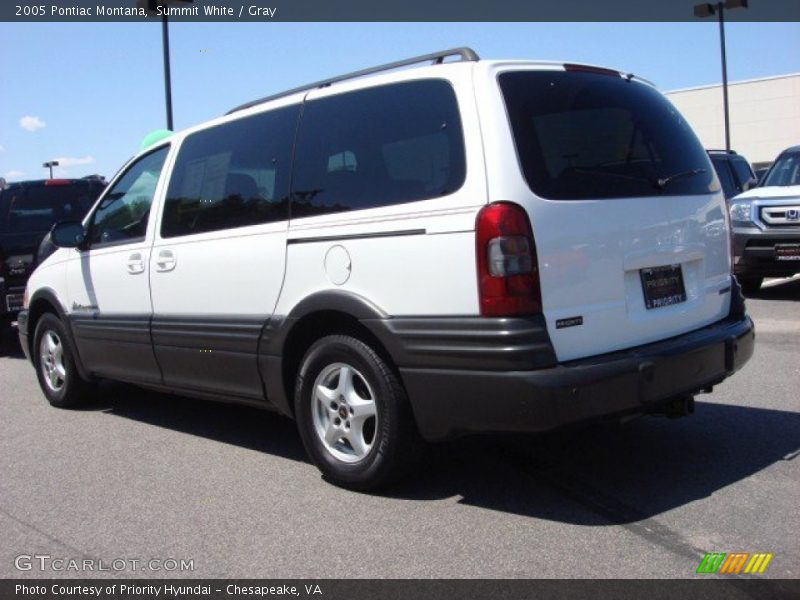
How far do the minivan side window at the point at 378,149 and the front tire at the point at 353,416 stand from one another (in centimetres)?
73

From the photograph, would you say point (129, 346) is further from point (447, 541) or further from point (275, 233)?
point (447, 541)

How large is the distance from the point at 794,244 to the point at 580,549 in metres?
8.32

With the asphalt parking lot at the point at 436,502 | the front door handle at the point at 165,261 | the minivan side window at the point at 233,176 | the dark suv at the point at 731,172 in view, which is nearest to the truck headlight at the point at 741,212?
the dark suv at the point at 731,172

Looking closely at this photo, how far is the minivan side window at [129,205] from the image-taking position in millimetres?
5699

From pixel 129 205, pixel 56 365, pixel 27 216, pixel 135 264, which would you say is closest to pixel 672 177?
pixel 135 264

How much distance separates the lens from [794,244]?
1050 centimetres

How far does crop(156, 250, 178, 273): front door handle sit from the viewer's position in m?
5.28

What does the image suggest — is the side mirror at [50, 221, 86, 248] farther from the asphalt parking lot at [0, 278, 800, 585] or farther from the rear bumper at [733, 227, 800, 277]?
the rear bumper at [733, 227, 800, 277]

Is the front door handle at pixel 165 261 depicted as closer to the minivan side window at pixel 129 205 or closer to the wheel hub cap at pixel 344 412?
the minivan side window at pixel 129 205

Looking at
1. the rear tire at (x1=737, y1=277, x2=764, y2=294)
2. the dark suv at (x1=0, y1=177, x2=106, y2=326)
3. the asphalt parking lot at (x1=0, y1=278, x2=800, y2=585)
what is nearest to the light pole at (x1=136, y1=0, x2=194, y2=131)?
the dark suv at (x1=0, y1=177, x2=106, y2=326)

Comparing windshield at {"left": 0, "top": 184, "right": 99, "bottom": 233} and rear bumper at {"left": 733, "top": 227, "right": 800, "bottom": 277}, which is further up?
windshield at {"left": 0, "top": 184, "right": 99, "bottom": 233}

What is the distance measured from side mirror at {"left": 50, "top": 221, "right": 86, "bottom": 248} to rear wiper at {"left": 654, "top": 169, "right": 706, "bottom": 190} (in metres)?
4.13

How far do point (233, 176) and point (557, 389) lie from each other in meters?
2.46

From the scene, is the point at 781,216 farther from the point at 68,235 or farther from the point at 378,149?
the point at 68,235
